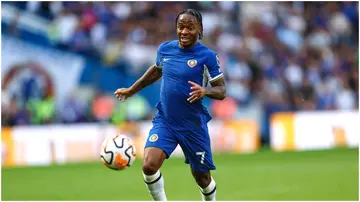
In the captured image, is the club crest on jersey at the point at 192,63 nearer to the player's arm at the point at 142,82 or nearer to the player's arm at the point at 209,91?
the player's arm at the point at 209,91

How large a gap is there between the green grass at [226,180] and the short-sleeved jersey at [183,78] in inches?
131

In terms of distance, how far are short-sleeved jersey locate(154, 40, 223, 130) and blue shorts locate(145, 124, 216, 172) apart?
0.08m

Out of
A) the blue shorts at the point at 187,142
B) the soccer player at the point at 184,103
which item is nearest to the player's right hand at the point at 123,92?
the soccer player at the point at 184,103

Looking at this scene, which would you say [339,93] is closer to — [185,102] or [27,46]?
[27,46]

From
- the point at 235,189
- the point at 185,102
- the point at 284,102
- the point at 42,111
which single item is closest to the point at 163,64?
the point at 185,102

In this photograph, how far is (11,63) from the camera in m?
21.9

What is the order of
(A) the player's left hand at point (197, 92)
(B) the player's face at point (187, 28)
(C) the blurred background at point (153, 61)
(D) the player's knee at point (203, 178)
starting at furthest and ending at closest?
(C) the blurred background at point (153, 61), (D) the player's knee at point (203, 178), (B) the player's face at point (187, 28), (A) the player's left hand at point (197, 92)

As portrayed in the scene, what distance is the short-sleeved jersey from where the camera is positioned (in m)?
8.12

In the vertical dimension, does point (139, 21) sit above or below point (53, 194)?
above

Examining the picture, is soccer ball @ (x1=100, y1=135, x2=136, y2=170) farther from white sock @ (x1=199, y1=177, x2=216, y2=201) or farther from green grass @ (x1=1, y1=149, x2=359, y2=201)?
green grass @ (x1=1, y1=149, x2=359, y2=201)

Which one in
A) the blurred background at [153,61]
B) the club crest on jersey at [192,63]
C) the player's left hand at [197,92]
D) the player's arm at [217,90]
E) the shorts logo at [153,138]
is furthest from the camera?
the blurred background at [153,61]

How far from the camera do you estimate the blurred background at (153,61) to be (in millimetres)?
21750

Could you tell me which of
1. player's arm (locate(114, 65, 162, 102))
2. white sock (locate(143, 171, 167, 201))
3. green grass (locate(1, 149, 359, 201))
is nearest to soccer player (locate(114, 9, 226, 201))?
white sock (locate(143, 171, 167, 201))

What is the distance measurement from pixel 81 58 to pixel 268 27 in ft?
25.1
